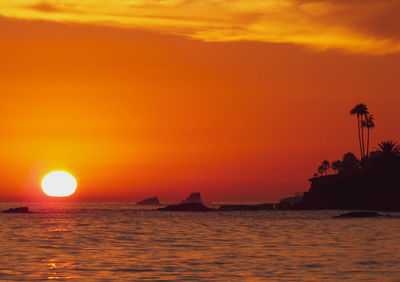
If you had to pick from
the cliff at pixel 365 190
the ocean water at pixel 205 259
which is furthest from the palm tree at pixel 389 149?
the ocean water at pixel 205 259

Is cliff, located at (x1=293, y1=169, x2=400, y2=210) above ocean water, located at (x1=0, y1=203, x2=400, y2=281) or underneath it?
above

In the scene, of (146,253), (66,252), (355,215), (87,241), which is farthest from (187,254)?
(355,215)

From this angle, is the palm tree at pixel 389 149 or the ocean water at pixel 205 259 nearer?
the ocean water at pixel 205 259

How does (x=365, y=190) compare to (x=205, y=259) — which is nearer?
(x=205, y=259)

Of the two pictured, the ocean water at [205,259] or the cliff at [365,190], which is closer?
the ocean water at [205,259]

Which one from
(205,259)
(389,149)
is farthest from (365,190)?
(205,259)

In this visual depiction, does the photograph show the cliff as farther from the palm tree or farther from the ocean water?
the ocean water

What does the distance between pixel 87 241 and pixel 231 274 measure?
101ft

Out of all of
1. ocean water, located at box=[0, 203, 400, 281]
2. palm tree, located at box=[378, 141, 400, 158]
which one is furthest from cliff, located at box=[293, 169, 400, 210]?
ocean water, located at box=[0, 203, 400, 281]

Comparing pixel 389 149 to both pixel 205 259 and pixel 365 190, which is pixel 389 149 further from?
pixel 205 259

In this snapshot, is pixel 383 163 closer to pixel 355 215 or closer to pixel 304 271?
pixel 355 215

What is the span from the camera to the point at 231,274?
36.9m

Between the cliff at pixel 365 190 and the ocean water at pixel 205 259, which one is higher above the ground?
the cliff at pixel 365 190

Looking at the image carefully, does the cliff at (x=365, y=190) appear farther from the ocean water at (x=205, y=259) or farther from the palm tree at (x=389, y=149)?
the ocean water at (x=205, y=259)
